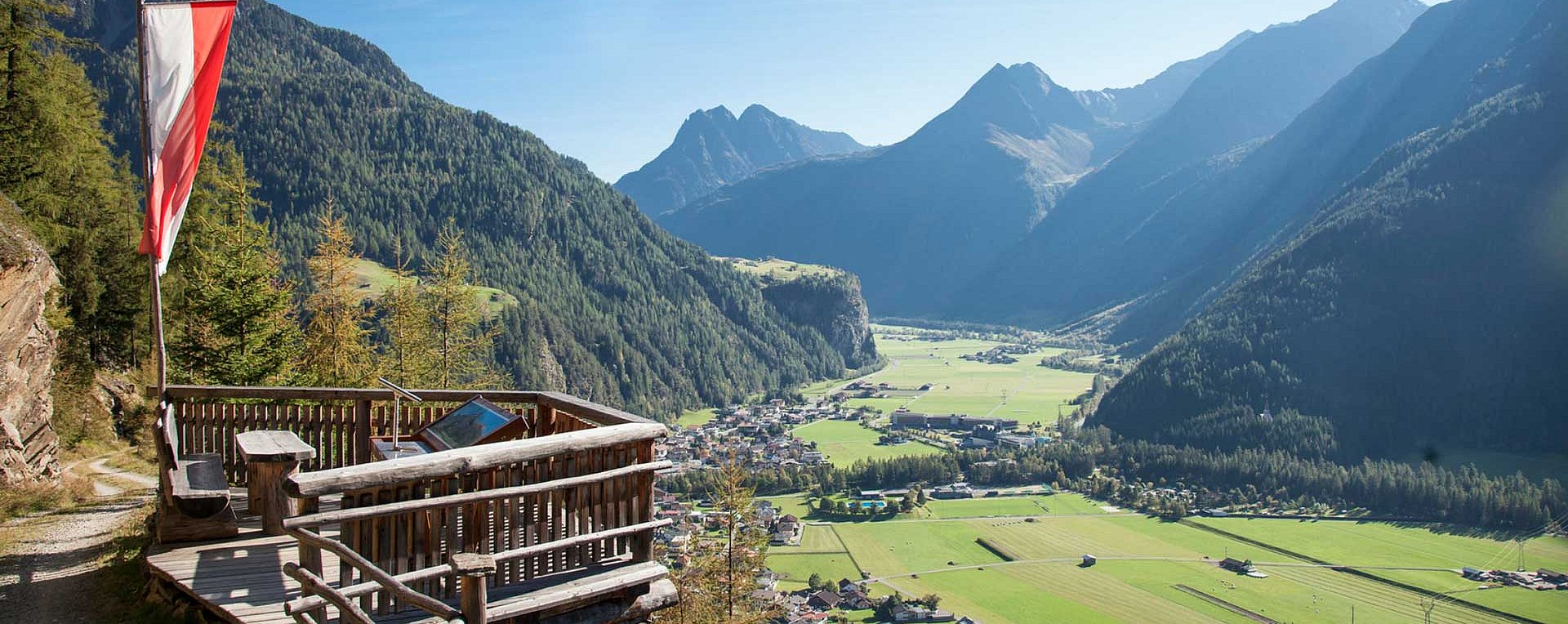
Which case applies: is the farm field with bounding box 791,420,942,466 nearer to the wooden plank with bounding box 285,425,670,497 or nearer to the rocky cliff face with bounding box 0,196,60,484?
the rocky cliff face with bounding box 0,196,60,484

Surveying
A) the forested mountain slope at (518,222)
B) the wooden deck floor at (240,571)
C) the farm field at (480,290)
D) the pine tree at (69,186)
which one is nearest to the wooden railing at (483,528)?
the wooden deck floor at (240,571)

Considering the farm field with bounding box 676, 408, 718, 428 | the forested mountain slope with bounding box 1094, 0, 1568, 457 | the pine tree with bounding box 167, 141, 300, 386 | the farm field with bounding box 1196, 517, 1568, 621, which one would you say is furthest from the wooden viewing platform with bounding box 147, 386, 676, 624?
the forested mountain slope with bounding box 1094, 0, 1568, 457

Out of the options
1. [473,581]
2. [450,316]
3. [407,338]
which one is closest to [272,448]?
[473,581]

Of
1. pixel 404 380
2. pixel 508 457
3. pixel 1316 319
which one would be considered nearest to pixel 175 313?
pixel 404 380

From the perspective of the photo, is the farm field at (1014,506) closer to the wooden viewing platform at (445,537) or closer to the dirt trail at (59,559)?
the dirt trail at (59,559)

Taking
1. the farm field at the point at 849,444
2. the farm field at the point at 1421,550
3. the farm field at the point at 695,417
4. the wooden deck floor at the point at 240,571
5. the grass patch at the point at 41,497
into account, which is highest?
the wooden deck floor at the point at 240,571

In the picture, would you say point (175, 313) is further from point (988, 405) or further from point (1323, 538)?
point (988, 405)
